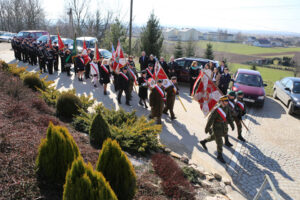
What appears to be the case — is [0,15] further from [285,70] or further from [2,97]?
[285,70]

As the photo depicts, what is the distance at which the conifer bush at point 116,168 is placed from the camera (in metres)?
3.71

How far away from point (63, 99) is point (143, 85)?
3643 millimetres

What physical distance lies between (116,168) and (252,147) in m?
5.93

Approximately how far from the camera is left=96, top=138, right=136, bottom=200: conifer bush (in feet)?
12.2

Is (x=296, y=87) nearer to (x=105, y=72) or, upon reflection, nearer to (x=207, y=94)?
(x=207, y=94)

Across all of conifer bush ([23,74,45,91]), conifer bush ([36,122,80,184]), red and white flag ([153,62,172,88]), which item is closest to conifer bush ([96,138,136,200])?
conifer bush ([36,122,80,184])

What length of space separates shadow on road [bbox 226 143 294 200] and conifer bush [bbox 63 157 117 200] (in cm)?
421

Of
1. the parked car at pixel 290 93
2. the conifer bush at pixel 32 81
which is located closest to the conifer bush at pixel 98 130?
the conifer bush at pixel 32 81

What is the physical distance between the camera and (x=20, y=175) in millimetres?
3820

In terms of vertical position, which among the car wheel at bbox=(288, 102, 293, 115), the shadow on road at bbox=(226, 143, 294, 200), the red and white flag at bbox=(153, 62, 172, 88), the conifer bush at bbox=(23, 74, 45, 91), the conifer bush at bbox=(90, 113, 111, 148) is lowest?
the shadow on road at bbox=(226, 143, 294, 200)

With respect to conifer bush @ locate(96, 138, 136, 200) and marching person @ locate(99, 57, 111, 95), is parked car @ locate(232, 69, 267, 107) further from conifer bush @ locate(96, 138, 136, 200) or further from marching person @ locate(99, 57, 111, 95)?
conifer bush @ locate(96, 138, 136, 200)

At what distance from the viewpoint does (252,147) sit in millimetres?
7938

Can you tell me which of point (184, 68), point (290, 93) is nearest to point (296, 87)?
point (290, 93)

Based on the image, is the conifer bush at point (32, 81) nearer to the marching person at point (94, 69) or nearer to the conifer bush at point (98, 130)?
the marching person at point (94, 69)
